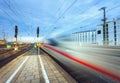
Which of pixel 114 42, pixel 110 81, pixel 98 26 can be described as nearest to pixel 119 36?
pixel 114 42

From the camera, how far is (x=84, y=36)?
4227 inches

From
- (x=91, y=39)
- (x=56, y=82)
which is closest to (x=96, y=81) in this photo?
(x=56, y=82)

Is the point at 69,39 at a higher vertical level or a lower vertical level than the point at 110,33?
lower

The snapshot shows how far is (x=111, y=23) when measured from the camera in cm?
6931

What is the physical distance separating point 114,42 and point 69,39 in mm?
48623

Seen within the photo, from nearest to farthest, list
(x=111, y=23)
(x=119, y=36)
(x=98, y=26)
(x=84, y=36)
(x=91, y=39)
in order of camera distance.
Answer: (x=119, y=36), (x=111, y=23), (x=98, y=26), (x=91, y=39), (x=84, y=36)

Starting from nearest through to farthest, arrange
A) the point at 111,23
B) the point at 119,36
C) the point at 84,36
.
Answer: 1. the point at 119,36
2. the point at 111,23
3. the point at 84,36

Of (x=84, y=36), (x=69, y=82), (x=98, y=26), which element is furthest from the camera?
(x=84, y=36)

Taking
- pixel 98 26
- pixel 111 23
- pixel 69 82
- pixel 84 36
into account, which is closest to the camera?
pixel 69 82

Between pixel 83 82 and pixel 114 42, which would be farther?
pixel 114 42

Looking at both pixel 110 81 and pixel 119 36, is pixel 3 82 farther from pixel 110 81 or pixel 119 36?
pixel 119 36

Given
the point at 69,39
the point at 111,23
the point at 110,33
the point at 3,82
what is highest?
the point at 111,23

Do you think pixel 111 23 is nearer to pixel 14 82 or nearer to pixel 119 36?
pixel 119 36

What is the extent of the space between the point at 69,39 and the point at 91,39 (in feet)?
260
